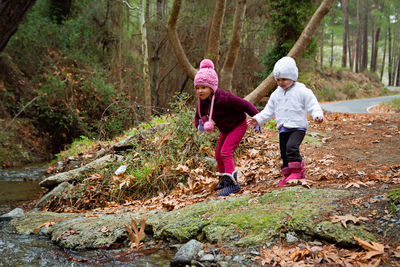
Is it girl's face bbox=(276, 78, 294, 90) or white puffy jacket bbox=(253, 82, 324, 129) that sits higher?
girl's face bbox=(276, 78, 294, 90)

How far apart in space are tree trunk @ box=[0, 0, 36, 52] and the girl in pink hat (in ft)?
13.4

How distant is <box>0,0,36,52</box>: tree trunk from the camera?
6.16 m

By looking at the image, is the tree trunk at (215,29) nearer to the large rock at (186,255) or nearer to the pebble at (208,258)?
the large rock at (186,255)

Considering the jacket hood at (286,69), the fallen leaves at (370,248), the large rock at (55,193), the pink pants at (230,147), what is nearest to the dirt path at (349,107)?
the pink pants at (230,147)

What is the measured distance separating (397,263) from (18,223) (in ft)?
15.1

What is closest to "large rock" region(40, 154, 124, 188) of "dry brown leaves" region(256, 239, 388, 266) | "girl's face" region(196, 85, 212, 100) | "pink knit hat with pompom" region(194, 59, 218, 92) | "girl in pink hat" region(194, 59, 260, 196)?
"girl in pink hat" region(194, 59, 260, 196)

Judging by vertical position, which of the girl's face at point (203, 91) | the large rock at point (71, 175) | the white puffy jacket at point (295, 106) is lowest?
the large rock at point (71, 175)

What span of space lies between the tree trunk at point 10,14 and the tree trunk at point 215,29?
388cm

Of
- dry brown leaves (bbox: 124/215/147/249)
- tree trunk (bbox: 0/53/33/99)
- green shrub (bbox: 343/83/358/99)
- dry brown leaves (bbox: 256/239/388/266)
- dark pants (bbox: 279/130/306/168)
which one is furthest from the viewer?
green shrub (bbox: 343/83/358/99)

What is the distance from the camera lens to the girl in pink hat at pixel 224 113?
4461mm

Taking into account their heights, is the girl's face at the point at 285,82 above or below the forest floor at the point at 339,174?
above

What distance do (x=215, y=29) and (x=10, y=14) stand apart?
14.1 feet

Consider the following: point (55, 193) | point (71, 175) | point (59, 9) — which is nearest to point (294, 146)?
point (55, 193)

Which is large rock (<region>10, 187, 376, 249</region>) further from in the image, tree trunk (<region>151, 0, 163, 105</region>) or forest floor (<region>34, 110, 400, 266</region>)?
tree trunk (<region>151, 0, 163, 105</region>)
